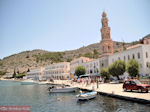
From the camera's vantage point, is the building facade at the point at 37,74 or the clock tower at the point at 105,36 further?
the building facade at the point at 37,74

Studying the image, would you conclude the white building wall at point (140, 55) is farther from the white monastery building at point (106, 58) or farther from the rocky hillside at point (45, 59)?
the rocky hillside at point (45, 59)

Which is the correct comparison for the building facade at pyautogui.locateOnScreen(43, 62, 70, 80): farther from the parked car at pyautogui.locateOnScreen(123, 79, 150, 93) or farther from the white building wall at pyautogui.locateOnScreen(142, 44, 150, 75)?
the parked car at pyautogui.locateOnScreen(123, 79, 150, 93)

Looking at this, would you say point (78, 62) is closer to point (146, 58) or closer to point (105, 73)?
point (105, 73)

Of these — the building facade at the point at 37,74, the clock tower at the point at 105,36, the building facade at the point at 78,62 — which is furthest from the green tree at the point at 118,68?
the building facade at the point at 37,74

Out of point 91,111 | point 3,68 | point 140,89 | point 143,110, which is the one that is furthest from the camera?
point 3,68

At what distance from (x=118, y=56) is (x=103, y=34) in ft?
37.8

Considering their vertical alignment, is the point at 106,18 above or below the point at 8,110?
above

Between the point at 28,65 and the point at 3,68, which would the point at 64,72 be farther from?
the point at 3,68

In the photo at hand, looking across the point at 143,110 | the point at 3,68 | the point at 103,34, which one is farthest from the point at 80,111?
the point at 3,68

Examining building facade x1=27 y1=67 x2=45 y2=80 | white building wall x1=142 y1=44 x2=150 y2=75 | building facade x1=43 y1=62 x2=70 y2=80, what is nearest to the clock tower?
white building wall x1=142 y1=44 x2=150 y2=75

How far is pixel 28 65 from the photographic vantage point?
511ft

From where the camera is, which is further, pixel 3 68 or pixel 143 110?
pixel 3 68

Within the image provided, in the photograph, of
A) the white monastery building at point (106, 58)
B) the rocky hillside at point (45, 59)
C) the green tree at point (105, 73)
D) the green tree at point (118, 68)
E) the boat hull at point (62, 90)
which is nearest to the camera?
the boat hull at point (62, 90)

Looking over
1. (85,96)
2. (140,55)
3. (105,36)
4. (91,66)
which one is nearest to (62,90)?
(85,96)
